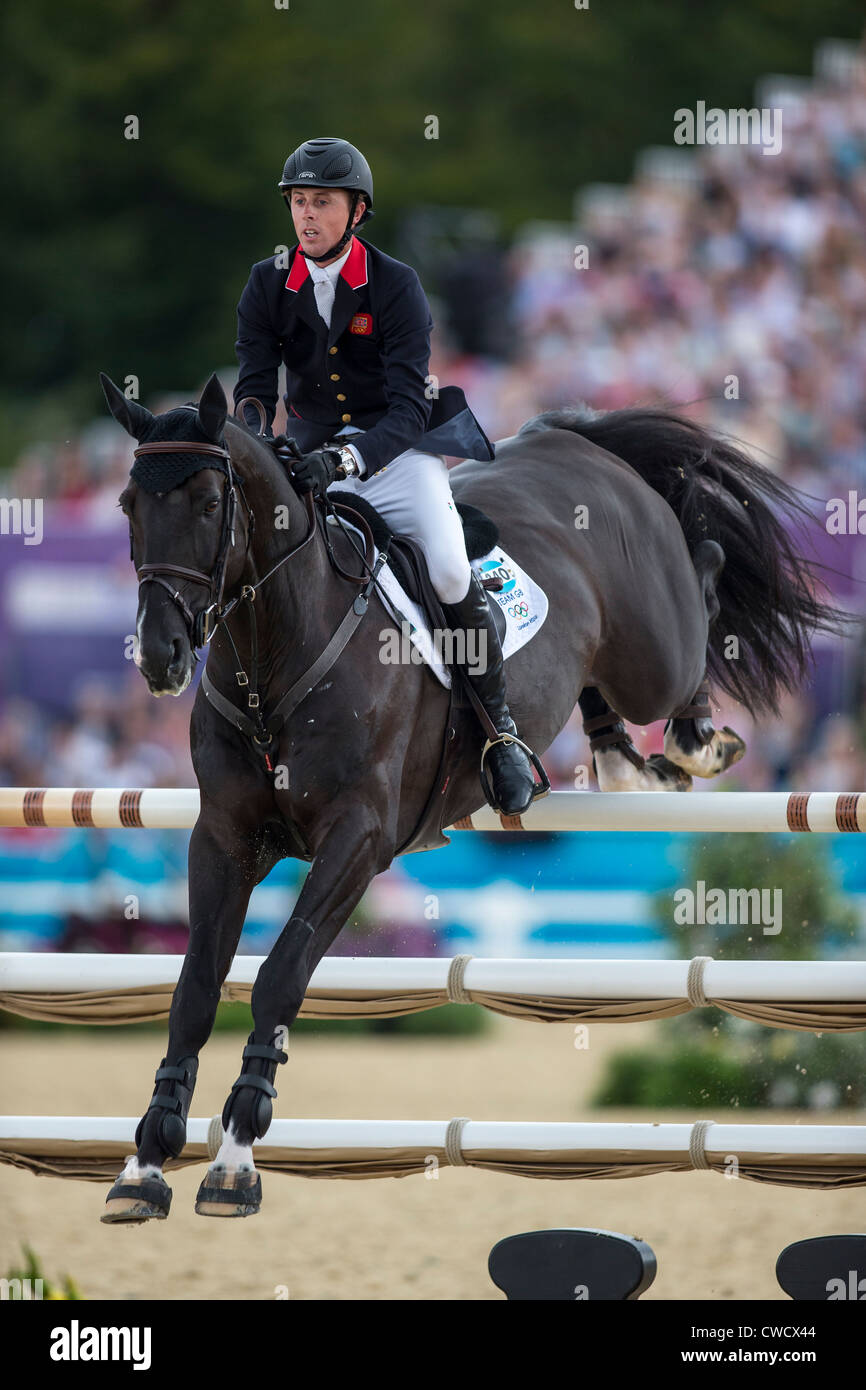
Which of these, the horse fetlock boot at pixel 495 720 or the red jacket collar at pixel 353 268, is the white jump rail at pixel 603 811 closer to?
the horse fetlock boot at pixel 495 720

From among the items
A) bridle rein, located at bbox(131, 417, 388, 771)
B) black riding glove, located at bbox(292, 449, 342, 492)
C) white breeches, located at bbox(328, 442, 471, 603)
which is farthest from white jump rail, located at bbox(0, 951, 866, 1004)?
black riding glove, located at bbox(292, 449, 342, 492)

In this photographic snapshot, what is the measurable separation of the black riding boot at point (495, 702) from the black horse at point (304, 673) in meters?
0.10

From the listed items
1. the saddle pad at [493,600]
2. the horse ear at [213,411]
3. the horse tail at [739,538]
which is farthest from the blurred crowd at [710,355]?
the horse ear at [213,411]

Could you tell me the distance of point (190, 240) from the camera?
85.0 feet

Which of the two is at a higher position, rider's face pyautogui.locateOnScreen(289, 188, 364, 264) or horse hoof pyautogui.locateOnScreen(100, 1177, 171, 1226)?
rider's face pyautogui.locateOnScreen(289, 188, 364, 264)

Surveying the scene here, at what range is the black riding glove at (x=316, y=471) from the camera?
3.95 metres

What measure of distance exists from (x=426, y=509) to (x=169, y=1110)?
1522 mm

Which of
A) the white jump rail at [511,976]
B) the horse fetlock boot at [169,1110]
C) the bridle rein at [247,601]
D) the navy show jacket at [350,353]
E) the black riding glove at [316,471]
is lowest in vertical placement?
the horse fetlock boot at [169,1110]

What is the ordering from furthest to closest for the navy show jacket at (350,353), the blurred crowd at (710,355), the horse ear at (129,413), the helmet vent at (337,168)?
the blurred crowd at (710,355) < the navy show jacket at (350,353) < the helmet vent at (337,168) < the horse ear at (129,413)

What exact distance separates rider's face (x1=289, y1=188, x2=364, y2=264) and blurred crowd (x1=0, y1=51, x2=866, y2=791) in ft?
19.2

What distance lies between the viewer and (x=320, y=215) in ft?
13.6

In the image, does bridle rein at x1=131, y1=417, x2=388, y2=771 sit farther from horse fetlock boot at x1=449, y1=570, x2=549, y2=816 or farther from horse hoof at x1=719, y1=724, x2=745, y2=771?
horse hoof at x1=719, y1=724, x2=745, y2=771

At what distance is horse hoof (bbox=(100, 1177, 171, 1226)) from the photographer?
3.55 m

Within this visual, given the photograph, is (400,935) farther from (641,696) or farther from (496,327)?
(496,327)
